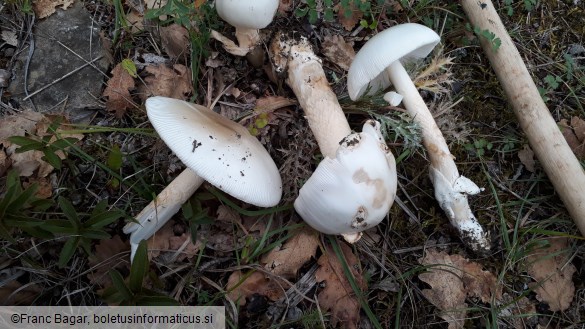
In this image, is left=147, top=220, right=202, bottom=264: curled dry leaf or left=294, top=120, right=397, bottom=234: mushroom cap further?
left=147, top=220, right=202, bottom=264: curled dry leaf

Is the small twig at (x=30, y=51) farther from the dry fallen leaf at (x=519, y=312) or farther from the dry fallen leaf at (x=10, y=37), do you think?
the dry fallen leaf at (x=519, y=312)

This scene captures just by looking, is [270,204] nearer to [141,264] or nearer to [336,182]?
[336,182]

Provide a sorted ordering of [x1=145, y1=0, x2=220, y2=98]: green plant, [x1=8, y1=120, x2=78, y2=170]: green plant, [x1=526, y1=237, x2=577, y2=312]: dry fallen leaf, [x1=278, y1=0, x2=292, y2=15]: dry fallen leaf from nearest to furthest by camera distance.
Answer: [x1=8, y1=120, x2=78, y2=170]: green plant, [x1=526, y1=237, x2=577, y2=312]: dry fallen leaf, [x1=145, y1=0, x2=220, y2=98]: green plant, [x1=278, y1=0, x2=292, y2=15]: dry fallen leaf

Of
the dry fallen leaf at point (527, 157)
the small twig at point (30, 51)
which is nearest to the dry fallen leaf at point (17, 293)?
the small twig at point (30, 51)

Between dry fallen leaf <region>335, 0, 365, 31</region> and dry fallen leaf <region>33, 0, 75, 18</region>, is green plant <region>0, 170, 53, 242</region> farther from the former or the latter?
dry fallen leaf <region>335, 0, 365, 31</region>

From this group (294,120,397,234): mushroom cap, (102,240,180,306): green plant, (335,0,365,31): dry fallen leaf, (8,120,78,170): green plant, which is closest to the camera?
(102,240,180,306): green plant

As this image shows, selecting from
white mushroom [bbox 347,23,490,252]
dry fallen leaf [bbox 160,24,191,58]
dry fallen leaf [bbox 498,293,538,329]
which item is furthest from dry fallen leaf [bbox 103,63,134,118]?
dry fallen leaf [bbox 498,293,538,329]

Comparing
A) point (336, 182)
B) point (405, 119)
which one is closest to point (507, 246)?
point (405, 119)

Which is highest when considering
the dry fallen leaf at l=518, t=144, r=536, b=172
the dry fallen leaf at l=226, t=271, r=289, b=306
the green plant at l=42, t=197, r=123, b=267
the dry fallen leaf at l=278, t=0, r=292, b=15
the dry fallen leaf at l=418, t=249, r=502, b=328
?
the dry fallen leaf at l=278, t=0, r=292, b=15
